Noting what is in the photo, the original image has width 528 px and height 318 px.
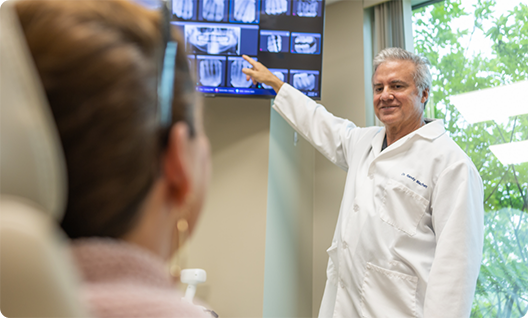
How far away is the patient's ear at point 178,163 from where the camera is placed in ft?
1.49

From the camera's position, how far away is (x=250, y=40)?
234 centimetres

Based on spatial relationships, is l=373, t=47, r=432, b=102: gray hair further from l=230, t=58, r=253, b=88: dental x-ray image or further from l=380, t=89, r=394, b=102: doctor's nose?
l=230, t=58, r=253, b=88: dental x-ray image

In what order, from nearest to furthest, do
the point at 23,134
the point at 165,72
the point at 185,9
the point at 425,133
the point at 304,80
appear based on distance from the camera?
the point at 23,134, the point at 165,72, the point at 425,133, the point at 185,9, the point at 304,80

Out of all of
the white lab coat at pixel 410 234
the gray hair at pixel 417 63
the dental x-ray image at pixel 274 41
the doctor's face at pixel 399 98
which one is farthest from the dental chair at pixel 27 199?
the dental x-ray image at pixel 274 41

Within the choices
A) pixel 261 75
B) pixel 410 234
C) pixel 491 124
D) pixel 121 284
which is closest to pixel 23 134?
pixel 121 284

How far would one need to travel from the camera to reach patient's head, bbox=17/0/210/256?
1.26 feet

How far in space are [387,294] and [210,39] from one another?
143 centimetres

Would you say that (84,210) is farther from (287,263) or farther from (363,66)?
(363,66)

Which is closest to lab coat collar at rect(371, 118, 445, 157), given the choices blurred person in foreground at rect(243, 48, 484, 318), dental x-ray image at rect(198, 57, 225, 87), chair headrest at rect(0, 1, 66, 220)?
blurred person in foreground at rect(243, 48, 484, 318)

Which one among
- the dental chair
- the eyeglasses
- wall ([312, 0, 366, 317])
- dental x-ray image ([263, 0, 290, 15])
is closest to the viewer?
the dental chair

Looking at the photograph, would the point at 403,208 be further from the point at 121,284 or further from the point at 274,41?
the point at 121,284

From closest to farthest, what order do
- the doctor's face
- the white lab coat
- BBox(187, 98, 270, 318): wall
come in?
the white lab coat, the doctor's face, BBox(187, 98, 270, 318): wall

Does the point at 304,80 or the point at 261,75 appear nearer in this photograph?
the point at 261,75

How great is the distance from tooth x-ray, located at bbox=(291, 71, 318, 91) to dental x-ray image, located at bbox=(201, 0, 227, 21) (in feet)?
1.50
